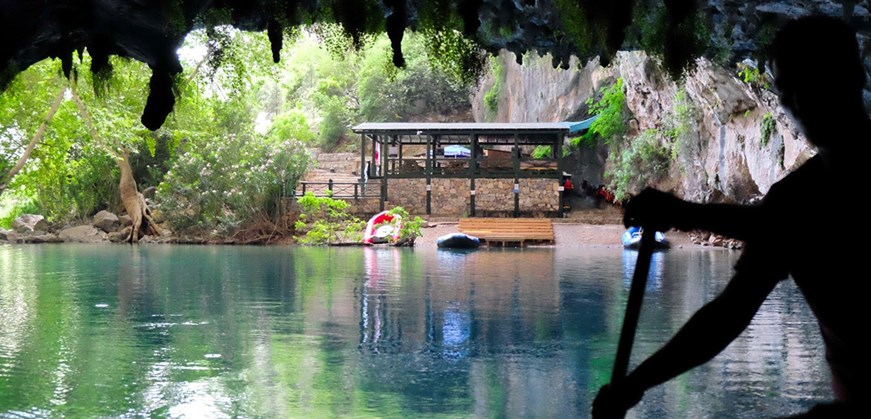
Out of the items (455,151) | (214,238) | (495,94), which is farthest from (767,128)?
(495,94)

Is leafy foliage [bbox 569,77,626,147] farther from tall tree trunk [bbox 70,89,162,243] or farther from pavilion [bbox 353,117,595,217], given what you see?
tall tree trunk [bbox 70,89,162,243]

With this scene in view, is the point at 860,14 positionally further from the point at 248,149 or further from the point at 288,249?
the point at 248,149

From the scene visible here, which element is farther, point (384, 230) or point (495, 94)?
point (495, 94)

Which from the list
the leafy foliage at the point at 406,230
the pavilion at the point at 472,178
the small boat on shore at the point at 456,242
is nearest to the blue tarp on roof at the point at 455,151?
the pavilion at the point at 472,178

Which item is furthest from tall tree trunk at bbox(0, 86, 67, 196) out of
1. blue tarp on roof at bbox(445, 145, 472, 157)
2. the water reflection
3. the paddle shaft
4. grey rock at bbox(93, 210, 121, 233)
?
the paddle shaft

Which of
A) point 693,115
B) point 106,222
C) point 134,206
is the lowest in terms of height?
point 106,222

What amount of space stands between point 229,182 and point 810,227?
32.1m

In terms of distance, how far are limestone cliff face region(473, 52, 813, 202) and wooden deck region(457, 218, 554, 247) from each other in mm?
5144

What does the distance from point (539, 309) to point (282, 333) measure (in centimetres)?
373

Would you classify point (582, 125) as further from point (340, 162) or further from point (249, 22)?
point (249, 22)

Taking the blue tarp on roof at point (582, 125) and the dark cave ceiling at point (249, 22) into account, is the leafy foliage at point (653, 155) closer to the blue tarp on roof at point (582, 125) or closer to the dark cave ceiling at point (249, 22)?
the blue tarp on roof at point (582, 125)

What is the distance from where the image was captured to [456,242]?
28.6 meters

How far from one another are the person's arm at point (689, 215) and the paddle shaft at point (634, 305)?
152 millimetres

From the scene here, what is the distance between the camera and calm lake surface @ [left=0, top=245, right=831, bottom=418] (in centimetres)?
616
